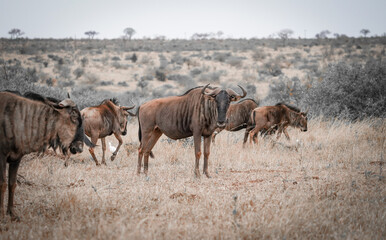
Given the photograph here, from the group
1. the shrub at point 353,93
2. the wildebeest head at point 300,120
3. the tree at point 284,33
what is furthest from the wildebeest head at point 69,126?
the tree at point 284,33

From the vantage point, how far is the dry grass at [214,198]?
11.0 feet

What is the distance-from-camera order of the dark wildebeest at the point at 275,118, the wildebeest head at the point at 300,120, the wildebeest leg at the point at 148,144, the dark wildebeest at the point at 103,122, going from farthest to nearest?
the wildebeest head at the point at 300,120
the dark wildebeest at the point at 275,118
the dark wildebeest at the point at 103,122
the wildebeest leg at the point at 148,144

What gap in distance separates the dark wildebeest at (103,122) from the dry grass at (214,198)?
0.69 m

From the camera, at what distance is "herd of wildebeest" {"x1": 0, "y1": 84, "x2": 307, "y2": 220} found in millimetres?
3775

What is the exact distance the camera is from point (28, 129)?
12.5 ft

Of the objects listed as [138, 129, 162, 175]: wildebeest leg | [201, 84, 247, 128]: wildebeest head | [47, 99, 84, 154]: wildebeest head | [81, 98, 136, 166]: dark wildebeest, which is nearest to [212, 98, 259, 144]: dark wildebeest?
[81, 98, 136, 166]: dark wildebeest

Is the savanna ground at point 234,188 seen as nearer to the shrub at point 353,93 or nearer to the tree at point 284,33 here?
the shrub at point 353,93

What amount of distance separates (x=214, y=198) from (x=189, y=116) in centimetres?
215

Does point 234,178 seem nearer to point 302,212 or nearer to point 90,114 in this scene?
point 302,212

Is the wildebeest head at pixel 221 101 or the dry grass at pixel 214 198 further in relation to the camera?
the wildebeest head at pixel 221 101

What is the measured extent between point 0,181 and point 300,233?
11.5 ft

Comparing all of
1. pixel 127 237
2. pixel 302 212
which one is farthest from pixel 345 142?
pixel 127 237

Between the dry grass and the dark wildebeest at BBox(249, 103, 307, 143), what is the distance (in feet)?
5.26

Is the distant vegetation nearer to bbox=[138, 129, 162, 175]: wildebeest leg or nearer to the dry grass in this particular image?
the dry grass
